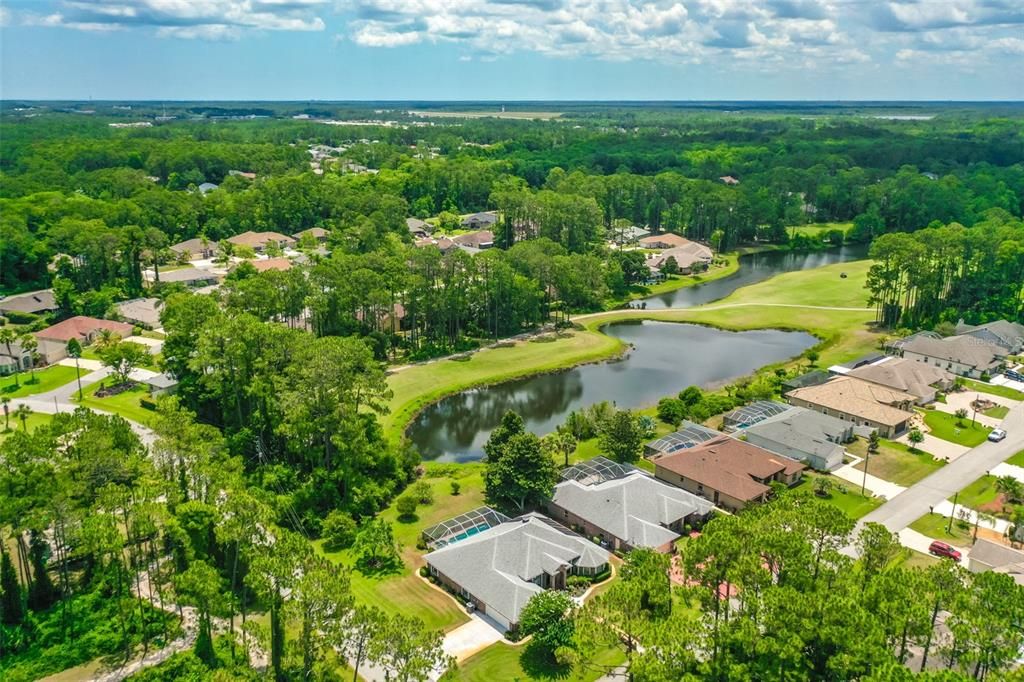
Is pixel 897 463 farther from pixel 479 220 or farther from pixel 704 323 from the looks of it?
pixel 479 220

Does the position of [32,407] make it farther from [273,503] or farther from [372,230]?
[372,230]

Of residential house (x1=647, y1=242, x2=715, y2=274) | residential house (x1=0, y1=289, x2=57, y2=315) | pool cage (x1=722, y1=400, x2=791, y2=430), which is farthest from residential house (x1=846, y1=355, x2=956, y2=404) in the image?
residential house (x1=0, y1=289, x2=57, y2=315)

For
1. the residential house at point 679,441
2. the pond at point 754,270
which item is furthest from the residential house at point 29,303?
the pond at point 754,270

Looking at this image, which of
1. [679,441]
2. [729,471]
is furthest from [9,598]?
[679,441]

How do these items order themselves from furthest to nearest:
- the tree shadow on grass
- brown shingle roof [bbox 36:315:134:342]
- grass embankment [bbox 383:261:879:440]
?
brown shingle roof [bbox 36:315:134:342]
grass embankment [bbox 383:261:879:440]
the tree shadow on grass

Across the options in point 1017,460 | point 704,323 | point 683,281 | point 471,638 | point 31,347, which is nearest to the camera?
point 471,638

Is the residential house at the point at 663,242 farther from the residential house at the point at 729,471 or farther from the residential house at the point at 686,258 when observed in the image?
the residential house at the point at 729,471

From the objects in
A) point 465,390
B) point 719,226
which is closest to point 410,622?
point 465,390

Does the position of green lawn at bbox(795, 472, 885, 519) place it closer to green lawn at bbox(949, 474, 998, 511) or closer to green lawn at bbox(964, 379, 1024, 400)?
green lawn at bbox(949, 474, 998, 511)
